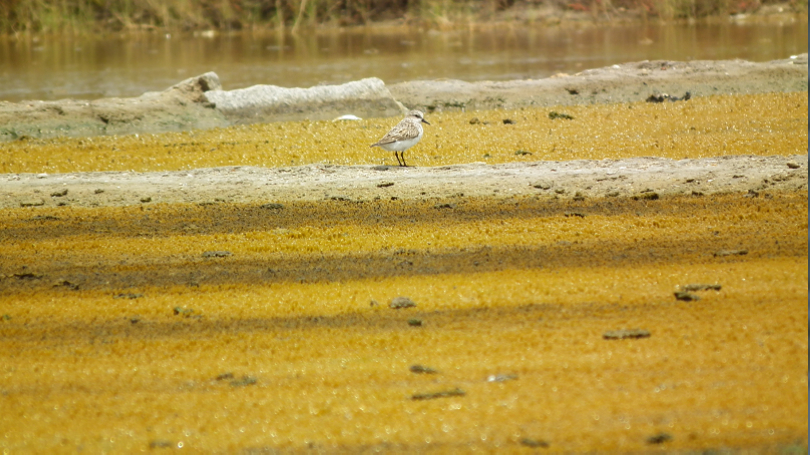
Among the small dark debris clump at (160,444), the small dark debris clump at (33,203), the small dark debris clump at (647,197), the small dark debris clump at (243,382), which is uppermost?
the small dark debris clump at (647,197)

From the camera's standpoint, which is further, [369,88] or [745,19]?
[745,19]

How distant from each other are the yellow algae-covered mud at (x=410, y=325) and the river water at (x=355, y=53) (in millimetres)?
12419

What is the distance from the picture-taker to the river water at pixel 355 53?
2053cm

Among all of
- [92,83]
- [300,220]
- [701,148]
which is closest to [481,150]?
[701,148]

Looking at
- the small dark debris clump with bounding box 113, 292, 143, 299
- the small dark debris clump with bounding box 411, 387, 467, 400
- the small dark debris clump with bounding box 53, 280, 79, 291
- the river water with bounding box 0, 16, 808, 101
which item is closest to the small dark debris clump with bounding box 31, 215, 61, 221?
the small dark debris clump with bounding box 53, 280, 79, 291

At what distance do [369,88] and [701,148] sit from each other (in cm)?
637

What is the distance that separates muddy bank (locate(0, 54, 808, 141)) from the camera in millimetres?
13539

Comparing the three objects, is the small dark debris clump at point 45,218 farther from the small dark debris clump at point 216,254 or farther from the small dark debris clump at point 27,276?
the small dark debris clump at point 216,254

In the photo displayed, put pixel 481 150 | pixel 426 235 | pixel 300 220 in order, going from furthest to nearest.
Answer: pixel 481 150 < pixel 300 220 < pixel 426 235

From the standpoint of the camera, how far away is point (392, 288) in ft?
18.8

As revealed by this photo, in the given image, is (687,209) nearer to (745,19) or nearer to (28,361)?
(28,361)

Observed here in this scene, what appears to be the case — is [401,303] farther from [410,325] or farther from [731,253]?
[731,253]

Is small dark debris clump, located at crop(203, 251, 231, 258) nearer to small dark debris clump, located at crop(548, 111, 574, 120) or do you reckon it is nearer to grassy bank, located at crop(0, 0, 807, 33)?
Result: small dark debris clump, located at crop(548, 111, 574, 120)

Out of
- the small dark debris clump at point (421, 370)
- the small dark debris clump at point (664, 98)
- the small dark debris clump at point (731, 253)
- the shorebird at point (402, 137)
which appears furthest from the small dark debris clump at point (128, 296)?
the small dark debris clump at point (664, 98)
